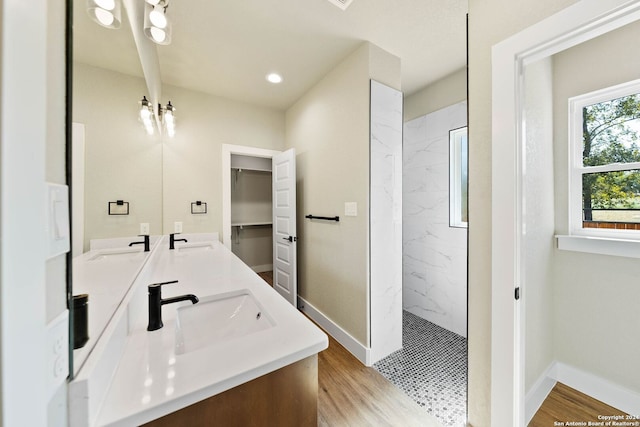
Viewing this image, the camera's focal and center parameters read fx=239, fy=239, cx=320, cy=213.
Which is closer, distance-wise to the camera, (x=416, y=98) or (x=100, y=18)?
(x=100, y=18)

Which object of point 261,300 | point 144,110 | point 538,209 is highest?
point 144,110

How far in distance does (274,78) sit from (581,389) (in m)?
3.59

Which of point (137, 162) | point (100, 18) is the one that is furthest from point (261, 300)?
point (100, 18)

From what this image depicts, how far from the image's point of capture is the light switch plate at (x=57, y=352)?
15.2 inches

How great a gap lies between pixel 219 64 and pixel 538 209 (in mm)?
2853

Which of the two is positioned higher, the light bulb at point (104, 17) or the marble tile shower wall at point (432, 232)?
the light bulb at point (104, 17)

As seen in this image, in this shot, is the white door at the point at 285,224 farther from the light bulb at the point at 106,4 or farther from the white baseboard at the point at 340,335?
the light bulb at the point at 106,4

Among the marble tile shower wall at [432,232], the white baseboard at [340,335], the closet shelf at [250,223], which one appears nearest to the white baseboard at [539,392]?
the marble tile shower wall at [432,232]

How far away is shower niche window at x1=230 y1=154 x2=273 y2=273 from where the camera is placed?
4.40m

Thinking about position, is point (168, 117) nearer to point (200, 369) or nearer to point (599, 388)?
point (200, 369)

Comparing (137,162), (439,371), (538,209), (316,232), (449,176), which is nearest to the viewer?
(137,162)

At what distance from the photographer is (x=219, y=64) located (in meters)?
2.28

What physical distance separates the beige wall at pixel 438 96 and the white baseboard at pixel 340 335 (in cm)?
249

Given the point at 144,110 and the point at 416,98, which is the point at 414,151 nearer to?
the point at 416,98
